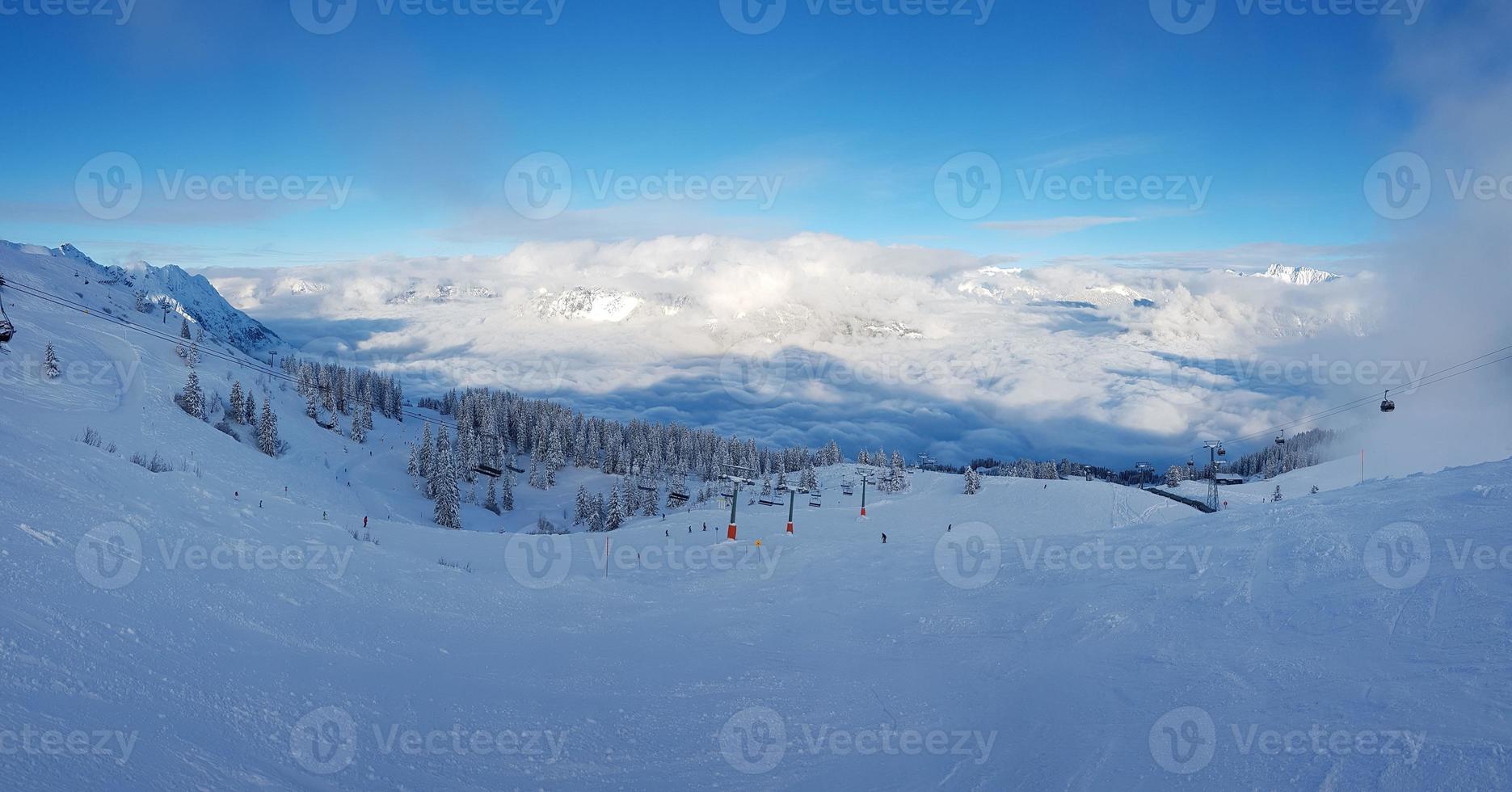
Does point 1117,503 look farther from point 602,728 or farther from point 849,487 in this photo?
point 602,728

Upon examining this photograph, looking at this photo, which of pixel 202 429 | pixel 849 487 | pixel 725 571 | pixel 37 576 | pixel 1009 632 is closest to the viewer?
pixel 37 576

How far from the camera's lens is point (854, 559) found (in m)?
22.5

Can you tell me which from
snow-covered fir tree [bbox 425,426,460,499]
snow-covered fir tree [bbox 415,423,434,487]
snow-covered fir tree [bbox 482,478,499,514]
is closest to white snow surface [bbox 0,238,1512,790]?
snow-covered fir tree [bbox 425,426,460,499]

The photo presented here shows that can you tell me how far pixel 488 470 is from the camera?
96812 mm

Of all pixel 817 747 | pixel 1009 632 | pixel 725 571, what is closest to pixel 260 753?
pixel 817 747

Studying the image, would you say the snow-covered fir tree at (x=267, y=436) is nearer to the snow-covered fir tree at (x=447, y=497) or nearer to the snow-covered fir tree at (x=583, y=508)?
the snow-covered fir tree at (x=447, y=497)

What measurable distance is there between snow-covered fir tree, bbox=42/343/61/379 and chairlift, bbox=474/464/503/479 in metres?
47.7

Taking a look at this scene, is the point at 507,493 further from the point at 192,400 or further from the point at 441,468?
the point at 192,400

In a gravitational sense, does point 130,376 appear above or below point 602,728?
above

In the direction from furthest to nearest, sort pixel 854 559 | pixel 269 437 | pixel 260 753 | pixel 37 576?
1. pixel 269 437
2. pixel 854 559
3. pixel 37 576
4. pixel 260 753

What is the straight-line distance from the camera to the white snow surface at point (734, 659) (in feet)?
20.0

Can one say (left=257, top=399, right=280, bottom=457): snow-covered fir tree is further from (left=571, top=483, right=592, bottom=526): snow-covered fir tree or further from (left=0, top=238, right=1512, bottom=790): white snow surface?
(left=0, top=238, right=1512, bottom=790): white snow surface

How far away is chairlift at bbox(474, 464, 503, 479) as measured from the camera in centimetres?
9631

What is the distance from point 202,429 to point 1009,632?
6036 centimetres
